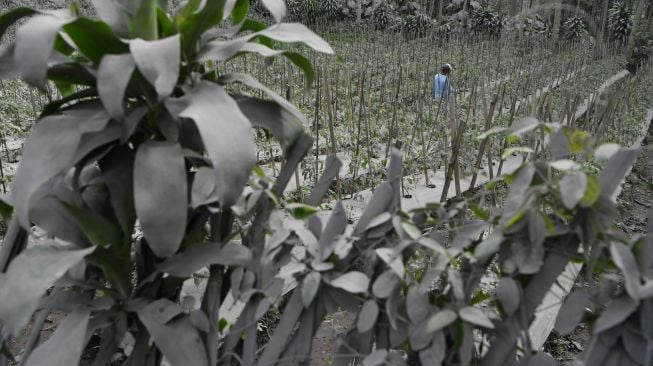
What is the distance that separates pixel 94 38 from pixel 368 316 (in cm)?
55

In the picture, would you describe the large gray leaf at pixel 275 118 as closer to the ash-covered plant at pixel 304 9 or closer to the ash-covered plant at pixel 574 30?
the ash-covered plant at pixel 304 9

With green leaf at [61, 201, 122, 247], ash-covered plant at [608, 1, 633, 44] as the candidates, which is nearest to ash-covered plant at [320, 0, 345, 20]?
ash-covered plant at [608, 1, 633, 44]

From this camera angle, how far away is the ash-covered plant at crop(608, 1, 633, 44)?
14570mm

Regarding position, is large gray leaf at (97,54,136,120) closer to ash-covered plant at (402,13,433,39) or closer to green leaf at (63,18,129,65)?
green leaf at (63,18,129,65)

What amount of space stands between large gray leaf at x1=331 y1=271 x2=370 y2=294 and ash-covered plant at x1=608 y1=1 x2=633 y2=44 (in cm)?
1676

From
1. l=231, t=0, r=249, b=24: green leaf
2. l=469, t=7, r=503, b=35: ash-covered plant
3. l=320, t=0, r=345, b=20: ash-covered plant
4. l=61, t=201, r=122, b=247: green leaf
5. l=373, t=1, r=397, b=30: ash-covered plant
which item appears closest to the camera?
l=61, t=201, r=122, b=247: green leaf

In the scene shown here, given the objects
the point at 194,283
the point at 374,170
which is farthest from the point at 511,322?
the point at 374,170

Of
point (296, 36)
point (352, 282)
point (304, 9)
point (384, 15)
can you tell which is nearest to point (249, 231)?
point (352, 282)

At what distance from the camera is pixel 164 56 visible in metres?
0.61

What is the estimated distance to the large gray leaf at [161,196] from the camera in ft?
2.03

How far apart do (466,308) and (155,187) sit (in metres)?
0.42

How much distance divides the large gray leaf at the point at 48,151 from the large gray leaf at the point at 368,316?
0.42 m

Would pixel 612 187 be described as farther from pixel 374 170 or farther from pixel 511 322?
pixel 374 170

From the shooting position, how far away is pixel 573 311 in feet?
1.99
